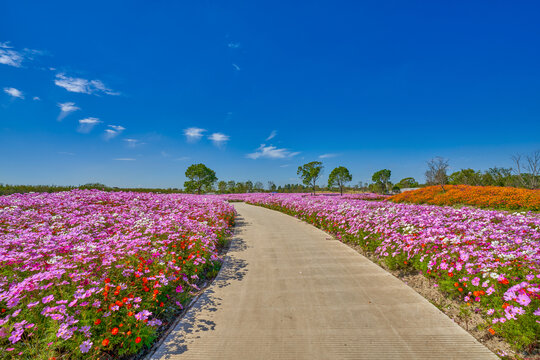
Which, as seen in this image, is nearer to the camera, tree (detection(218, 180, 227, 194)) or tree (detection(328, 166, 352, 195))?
tree (detection(328, 166, 352, 195))

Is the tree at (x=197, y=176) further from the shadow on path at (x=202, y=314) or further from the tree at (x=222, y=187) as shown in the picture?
the shadow on path at (x=202, y=314)

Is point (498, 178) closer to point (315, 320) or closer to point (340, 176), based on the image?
point (340, 176)

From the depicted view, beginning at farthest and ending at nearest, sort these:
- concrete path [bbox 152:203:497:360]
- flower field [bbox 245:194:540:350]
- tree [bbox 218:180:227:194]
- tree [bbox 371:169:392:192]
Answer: tree [bbox 218:180:227:194], tree [bbox 371:169:392:192], concrete path [bbox 152:203:497:360], flower field [bbox 245:194:540:350]

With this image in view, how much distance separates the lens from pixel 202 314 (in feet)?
10.4

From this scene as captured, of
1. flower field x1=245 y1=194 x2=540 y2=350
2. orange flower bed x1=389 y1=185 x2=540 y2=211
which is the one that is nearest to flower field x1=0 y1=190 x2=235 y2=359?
flower field x1=245 y1=194 x2=540 y2=350

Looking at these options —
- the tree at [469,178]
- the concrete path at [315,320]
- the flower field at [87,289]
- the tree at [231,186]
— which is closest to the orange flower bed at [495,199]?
the concrete path at [315,320]

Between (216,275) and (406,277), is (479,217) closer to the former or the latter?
(406,277)

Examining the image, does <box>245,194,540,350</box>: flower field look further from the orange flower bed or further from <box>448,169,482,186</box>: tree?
<box>448,169,482,186</box>: tree

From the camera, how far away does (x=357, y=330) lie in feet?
8.93

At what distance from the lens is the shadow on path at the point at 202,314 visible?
250 centimetres

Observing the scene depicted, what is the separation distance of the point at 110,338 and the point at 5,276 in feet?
6.99

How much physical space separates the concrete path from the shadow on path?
1 cm

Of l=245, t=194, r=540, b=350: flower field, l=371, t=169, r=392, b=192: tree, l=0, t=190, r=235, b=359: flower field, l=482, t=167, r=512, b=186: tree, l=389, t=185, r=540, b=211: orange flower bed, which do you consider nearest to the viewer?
l=0, t=190, r=235, b=359: flower field

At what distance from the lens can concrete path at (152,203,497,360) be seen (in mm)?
2404
